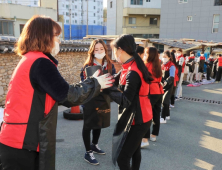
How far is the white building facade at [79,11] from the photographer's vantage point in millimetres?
69438

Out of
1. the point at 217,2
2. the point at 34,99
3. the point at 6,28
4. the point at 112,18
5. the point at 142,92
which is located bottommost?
the point at 142,92

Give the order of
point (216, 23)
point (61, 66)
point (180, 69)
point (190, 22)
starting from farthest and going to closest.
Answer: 1. point (190, 22)
2. point (216, 23)
3. point (61, 66)
4. point (180, 69)

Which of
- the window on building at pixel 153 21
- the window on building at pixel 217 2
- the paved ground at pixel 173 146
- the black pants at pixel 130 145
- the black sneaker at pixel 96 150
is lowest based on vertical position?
the paved ground at pixel 173 146

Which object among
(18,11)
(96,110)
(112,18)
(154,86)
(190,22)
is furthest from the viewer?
(112,18)

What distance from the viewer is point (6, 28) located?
2439 cm

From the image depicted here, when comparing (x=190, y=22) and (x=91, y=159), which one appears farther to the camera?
(x=190, y=22)

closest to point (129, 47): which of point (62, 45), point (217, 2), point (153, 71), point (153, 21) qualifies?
point (153, 71)

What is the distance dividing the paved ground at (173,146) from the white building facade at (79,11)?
68131 millimetres

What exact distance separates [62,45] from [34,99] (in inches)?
298

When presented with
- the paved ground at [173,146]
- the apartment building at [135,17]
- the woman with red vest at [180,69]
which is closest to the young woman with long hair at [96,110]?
the paved ground at [173,146]

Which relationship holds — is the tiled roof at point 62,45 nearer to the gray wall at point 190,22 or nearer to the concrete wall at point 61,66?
the concrete wall at point 61,66

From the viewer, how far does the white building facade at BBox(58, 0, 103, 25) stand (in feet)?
228

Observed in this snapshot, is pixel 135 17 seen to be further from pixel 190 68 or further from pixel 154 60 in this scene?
pixel 154 60

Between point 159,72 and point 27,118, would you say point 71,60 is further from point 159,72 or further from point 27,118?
point 27,118
